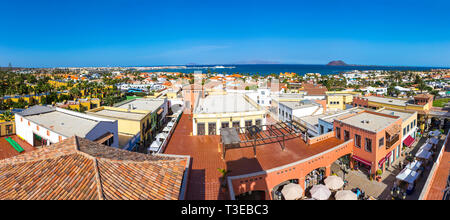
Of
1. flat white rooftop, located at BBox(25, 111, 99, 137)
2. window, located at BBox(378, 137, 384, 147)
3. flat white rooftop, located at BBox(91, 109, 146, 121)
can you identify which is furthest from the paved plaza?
flat white rooftop, located at BBox(25, 111, 99, 137)

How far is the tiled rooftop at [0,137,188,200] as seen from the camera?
690 cm

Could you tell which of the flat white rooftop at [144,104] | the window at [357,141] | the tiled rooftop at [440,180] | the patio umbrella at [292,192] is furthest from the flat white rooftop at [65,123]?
the tiled rooftop at [440,180]

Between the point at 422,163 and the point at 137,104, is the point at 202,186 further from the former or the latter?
the point at 137,104

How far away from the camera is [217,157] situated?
18.3 m

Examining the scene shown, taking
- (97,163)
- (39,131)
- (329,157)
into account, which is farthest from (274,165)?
(39,131)

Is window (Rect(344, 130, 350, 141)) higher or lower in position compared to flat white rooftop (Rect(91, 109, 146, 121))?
lower

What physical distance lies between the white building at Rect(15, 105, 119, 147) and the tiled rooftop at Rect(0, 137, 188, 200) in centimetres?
843

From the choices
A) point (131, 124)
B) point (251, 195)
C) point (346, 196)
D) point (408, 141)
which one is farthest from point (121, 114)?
point (408, 141)

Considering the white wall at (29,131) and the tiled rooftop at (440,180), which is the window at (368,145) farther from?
the white wall at (29,131)

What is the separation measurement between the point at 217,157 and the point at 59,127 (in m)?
12.9

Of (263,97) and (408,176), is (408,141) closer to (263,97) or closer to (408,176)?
(408,176)

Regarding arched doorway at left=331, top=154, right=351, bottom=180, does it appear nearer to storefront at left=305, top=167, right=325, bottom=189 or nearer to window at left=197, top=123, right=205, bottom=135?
storefront at left=305, top=167, right=325, bottom=189
